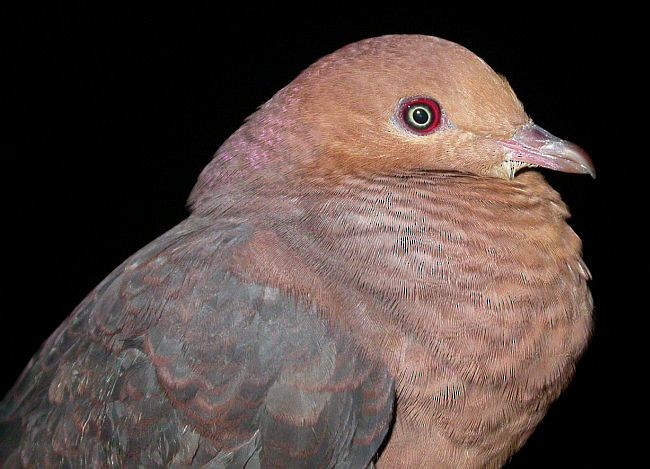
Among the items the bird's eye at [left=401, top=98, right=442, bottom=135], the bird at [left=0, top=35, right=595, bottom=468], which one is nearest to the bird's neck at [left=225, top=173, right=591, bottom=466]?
the bird at [left=0, top=35, right=595, bottom=468]

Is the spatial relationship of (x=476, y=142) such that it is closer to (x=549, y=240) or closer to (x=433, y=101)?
(x=433, y=101)

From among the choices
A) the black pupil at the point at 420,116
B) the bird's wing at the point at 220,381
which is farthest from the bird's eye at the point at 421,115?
the bird's wing at the point at 220,381

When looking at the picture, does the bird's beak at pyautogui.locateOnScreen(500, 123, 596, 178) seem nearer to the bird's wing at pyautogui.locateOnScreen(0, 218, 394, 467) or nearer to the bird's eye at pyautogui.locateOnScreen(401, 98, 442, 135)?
the bird's eye at pyautogui.locateOnScreen(401, 98, 442, 135)

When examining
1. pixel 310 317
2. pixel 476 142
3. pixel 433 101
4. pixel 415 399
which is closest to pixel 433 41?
pixel 433 101

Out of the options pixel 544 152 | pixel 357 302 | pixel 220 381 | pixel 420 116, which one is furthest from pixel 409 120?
pixel 220 381

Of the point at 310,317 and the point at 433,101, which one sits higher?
the point at 433,101

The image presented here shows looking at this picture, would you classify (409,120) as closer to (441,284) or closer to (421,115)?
(421,115)

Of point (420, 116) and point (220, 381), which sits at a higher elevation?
point (420, 116)
